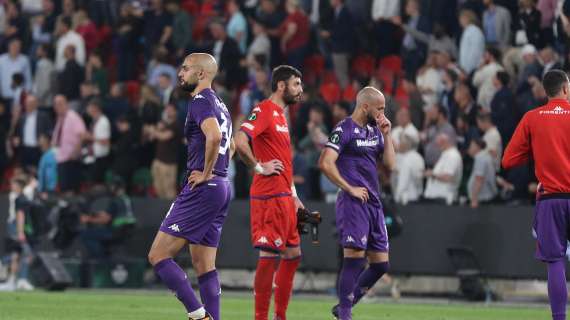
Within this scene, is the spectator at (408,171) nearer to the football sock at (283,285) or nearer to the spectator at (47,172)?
the spectator at (47,172)

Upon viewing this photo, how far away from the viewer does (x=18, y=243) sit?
25.2 meters

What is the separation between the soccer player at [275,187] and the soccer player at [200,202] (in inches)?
50.0

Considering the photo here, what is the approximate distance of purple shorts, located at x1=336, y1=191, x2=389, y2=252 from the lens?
14948 millimetres

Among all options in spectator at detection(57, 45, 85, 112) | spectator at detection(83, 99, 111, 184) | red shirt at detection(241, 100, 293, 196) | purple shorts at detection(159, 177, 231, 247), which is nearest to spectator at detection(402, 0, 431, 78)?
spectator at detection(83, 99, 111, 184)

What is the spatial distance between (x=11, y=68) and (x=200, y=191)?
18.4 meters

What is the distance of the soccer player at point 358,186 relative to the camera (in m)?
15.0

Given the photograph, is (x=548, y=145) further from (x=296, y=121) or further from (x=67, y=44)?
(x=67, y=44)

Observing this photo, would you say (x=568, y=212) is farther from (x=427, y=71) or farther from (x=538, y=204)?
(x=427, y=71)

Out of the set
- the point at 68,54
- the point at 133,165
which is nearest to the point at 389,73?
the point at 133,165

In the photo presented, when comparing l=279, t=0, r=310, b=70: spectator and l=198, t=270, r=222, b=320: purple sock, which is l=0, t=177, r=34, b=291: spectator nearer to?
l=279, t=0, r=310, b=70: spectator

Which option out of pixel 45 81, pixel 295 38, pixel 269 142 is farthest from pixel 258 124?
pixel 45 81

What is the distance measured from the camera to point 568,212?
44.5ft

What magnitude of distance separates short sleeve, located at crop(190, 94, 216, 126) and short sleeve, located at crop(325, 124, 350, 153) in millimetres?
2433

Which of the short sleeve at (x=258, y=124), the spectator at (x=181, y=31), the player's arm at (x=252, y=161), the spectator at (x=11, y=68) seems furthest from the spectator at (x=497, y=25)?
the player's arm at (x=252, y=161)
